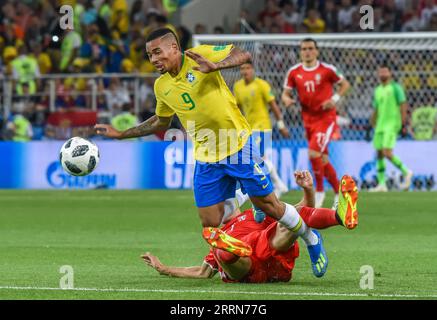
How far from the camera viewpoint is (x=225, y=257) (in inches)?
319

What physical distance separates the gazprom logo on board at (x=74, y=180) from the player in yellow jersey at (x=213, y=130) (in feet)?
41.6

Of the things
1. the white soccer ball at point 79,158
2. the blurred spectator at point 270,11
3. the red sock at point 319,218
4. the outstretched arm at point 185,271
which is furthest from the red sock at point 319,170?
the blurred spectator at point 270,11

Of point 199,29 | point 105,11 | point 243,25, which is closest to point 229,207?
point 199,29

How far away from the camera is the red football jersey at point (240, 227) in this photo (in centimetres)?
872

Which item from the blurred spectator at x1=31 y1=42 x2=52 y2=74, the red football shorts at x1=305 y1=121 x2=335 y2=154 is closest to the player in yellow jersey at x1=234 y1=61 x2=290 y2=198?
the red football shorts at x1=305 y1=121 x2=335 y2=154

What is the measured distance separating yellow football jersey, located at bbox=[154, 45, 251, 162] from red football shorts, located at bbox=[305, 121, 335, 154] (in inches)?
292

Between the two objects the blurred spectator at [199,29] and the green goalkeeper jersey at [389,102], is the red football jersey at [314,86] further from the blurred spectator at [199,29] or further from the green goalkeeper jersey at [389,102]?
the blurred spectator at [199,29]

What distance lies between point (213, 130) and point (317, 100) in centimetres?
770

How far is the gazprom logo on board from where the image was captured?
846 inches

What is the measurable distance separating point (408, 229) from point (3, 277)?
607 cm

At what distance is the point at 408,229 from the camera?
1336 centimetres

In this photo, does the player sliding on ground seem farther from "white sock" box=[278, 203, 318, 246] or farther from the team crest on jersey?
the team crest on jersey

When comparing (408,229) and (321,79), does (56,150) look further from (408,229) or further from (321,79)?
(408,229)

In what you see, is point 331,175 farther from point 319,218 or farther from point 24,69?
point 24,69
